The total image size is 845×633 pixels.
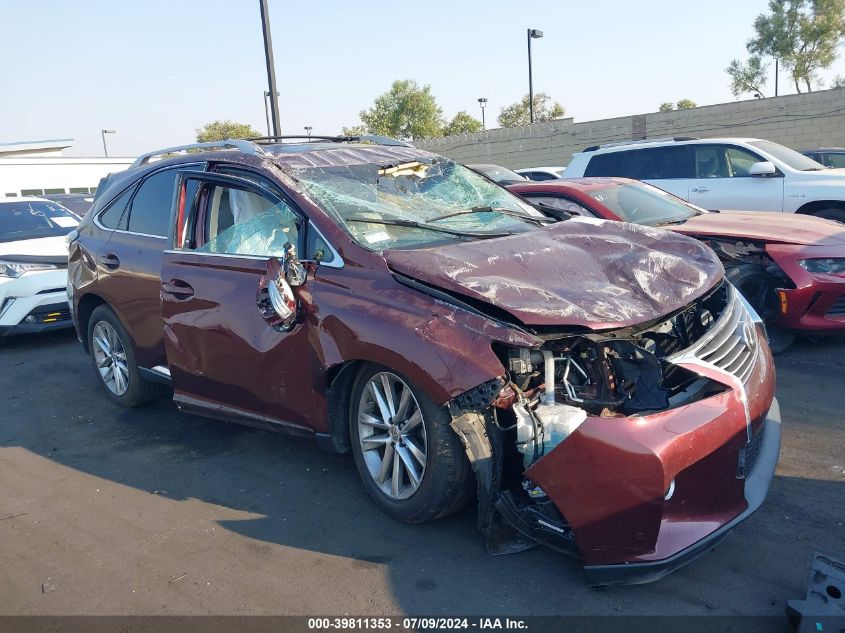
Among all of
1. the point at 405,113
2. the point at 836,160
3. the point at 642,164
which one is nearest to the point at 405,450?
the point at 642,164

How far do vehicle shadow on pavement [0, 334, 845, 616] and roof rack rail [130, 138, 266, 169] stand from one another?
6.47 ft

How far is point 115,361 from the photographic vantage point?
573 centimetres

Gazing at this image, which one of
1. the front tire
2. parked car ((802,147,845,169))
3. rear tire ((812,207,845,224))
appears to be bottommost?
the front tire

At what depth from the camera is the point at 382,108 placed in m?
48.5

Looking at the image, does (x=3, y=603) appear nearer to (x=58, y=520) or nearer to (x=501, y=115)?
(x=58, y=520)

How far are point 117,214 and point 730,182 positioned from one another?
7.84 metres

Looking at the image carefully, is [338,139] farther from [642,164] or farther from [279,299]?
[642,164]

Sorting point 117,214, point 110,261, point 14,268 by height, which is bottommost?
point 14,268

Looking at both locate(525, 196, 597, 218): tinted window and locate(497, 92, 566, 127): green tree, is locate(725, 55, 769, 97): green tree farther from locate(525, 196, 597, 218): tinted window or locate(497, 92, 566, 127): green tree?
locate(525, 196, 597, 218): tinted window

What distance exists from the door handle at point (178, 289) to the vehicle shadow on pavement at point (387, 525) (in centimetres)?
110

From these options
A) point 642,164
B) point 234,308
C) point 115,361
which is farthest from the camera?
point 642,164

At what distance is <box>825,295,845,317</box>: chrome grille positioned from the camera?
18.7 feet

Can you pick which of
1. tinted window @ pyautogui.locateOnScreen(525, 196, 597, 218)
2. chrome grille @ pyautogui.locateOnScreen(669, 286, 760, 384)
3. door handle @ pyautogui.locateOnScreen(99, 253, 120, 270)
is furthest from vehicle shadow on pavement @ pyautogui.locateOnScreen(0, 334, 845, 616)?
tinted window @ pyautogui.locateOnScreen(525, 196, 597, 218)

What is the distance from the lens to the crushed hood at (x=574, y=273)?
3.16 meters
